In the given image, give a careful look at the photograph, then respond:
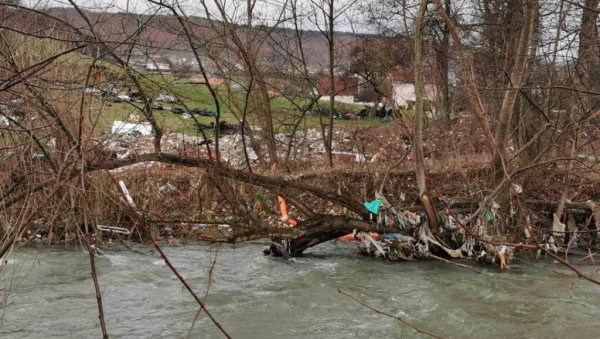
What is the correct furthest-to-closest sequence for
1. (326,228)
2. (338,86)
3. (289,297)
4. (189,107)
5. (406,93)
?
1. (406,93)
2. (338,86)
3. (326,228)
4. (189,107)
5. (289,297)

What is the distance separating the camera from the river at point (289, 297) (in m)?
6.84

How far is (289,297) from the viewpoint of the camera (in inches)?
318

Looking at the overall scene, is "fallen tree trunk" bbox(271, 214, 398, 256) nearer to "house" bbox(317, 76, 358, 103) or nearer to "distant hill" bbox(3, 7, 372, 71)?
"distant hill" bbox(3, 7, 372, 71)

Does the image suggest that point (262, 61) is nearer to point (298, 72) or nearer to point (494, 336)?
point (298, 72)

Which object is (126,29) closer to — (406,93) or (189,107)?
(189,107)

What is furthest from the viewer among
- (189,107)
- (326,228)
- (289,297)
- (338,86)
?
(338,86)

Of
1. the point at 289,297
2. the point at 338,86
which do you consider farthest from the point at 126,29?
the point at 338,86

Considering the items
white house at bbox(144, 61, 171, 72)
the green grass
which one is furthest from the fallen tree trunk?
white house at bbox(144, 61, 171, 72)

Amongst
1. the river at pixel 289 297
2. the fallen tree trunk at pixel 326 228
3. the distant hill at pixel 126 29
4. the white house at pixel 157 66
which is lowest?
the river at pixel 289 297

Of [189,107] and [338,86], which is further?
[338,86]

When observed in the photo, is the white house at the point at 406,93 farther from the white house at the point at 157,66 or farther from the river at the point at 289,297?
the white house at the point at 157,66

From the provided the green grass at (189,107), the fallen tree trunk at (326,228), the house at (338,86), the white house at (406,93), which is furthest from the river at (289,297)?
the white house at (406,93)

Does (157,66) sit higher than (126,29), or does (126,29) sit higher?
(126,29)

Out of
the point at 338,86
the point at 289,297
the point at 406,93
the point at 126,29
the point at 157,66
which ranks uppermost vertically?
the point at 126,29
